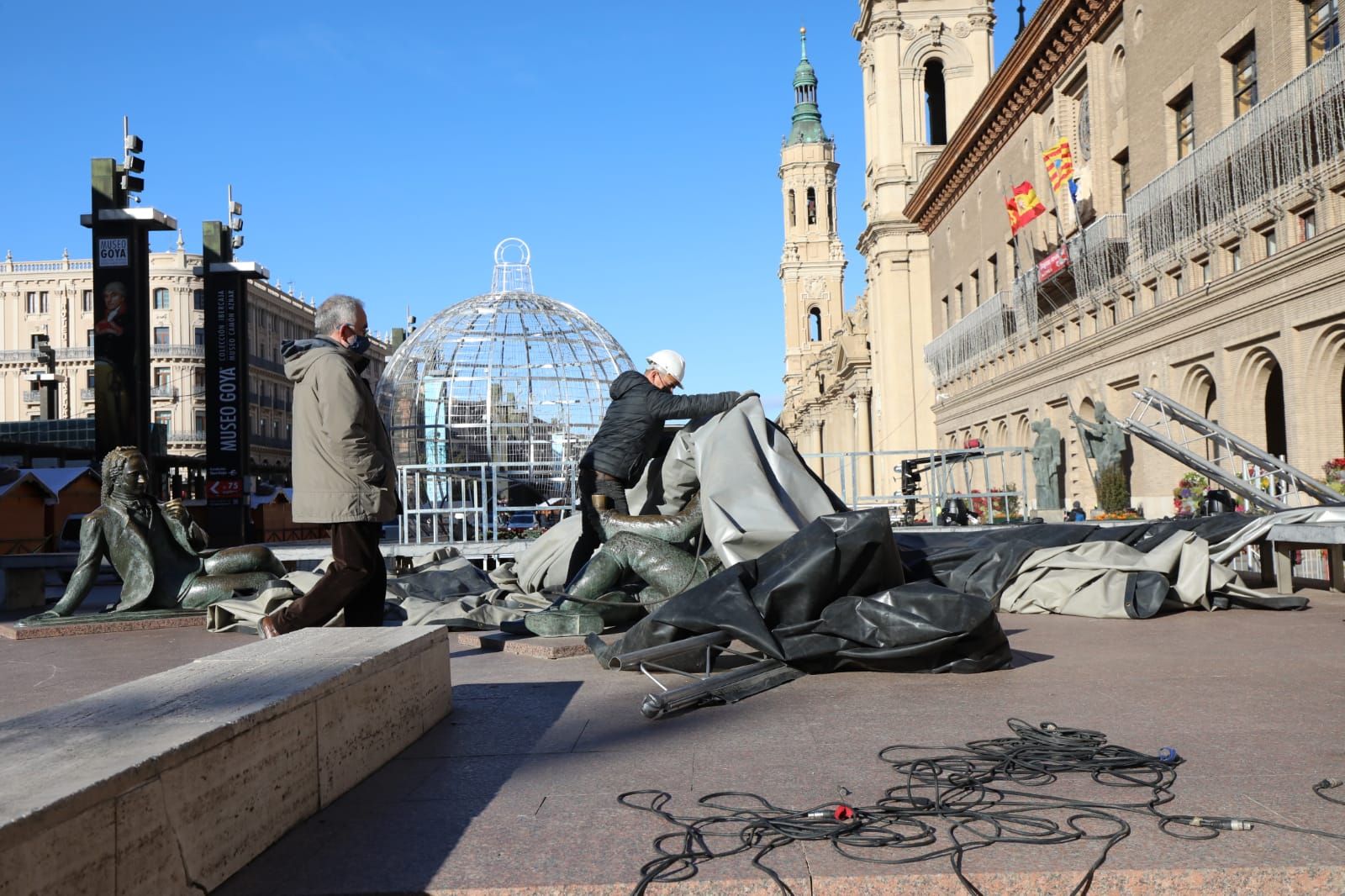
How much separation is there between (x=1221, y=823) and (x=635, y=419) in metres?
5.38

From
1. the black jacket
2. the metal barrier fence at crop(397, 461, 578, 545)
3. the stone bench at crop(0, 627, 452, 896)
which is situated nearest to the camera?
the stone bench at crop(0, 627, 452, 896)

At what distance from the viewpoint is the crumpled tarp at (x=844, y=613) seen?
18.3ft

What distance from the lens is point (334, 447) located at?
5.59 m

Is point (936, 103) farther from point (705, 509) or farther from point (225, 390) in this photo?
point (705, 509)

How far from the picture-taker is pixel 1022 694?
16.8 feet

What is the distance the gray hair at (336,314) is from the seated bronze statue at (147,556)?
3974 mm

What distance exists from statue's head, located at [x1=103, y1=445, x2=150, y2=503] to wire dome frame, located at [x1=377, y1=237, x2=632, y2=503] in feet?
52.0

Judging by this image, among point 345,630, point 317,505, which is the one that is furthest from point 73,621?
point 345,630

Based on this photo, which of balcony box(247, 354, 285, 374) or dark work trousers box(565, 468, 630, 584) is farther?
balcony box(247, 354, 285, 374)

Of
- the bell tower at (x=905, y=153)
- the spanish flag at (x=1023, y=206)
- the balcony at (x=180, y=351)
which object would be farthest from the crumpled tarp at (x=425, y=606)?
the balcony at (x=180, y=351)

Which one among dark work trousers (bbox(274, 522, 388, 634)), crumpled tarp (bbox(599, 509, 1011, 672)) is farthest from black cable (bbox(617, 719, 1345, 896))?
dark work trousers (bbox(274, 522, 388, 634))

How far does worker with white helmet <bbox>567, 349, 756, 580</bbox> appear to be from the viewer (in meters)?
8.01

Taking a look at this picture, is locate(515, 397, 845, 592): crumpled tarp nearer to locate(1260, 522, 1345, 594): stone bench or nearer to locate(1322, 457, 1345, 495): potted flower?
locate(1260, 522, 1345, 594): stone bench

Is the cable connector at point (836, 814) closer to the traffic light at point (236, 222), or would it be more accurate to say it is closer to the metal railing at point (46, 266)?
the traffic light at point (236, 222)
